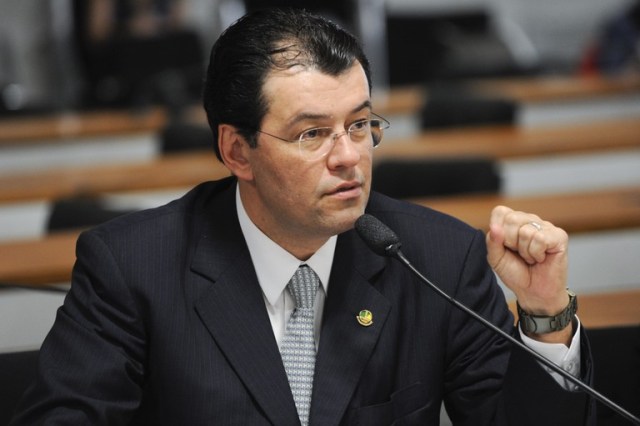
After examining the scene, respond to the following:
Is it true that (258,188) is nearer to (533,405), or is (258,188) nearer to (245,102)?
(245,102)

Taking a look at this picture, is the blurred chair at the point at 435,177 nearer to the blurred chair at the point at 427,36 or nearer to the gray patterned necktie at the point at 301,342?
the gray patterned necktie at the point at 301,342

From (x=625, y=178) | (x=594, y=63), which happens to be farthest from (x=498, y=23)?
(x=625, y=178)

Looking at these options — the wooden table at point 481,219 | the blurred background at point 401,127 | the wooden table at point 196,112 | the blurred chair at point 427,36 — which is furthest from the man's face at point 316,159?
the blurred chair at point 427,36

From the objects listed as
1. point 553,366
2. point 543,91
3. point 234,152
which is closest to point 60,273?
point 234,152

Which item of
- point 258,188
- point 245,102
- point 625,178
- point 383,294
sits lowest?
point 625,178

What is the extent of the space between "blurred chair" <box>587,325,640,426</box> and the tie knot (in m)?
0.46

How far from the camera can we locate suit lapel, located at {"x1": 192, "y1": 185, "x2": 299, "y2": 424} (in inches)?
54.5

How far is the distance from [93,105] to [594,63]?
304cm

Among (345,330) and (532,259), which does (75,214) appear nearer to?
(345,330)

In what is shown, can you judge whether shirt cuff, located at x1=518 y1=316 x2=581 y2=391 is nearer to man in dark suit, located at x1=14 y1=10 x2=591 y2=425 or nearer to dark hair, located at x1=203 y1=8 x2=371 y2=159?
man in dark suit, located at x1=14 y1=10 x2=591 y2=425

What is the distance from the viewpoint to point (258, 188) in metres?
1.48

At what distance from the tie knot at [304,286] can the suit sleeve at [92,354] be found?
231 millimetres

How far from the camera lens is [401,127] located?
15.3ft

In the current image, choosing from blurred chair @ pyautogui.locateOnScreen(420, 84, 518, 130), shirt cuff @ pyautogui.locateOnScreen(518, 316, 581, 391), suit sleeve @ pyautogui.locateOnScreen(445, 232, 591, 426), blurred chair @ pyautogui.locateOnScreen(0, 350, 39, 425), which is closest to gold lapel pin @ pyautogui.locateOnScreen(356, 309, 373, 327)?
suit sleeve @ pyautogui.locateOnScreen(445, 232, 591, 426)
